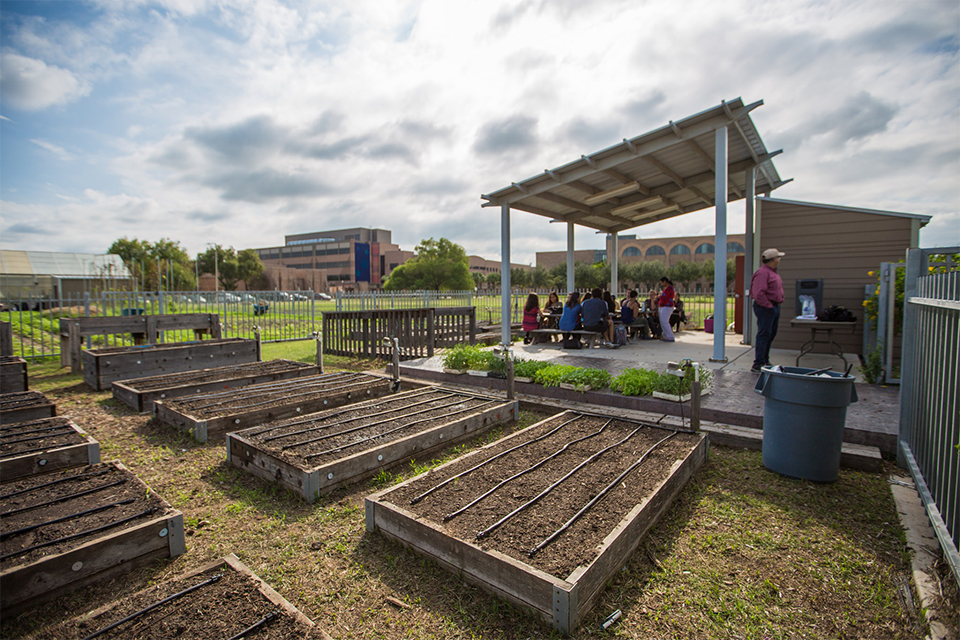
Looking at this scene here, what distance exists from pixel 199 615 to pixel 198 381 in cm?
561

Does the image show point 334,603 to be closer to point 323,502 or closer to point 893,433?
point 323,502

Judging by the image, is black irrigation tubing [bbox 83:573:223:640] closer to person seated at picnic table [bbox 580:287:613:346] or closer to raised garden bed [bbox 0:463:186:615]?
raised garden bed [bbox 0:463:186:615]

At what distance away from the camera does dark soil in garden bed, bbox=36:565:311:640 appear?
81.0 inches

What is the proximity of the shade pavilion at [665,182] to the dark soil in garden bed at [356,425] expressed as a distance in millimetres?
5118

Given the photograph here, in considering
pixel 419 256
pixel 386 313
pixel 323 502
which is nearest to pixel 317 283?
pixel 419 256

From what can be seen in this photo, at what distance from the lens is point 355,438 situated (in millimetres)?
4438

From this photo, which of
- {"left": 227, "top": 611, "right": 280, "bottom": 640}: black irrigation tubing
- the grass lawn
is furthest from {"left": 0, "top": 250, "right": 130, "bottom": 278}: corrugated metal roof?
{"left": 227, "top": 611, "right": 280, "bottom": 640}: black irrigation tubing

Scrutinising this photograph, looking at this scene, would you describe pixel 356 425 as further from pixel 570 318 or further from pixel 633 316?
pixel 633 316

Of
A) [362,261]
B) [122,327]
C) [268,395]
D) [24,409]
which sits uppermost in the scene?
[362,261]

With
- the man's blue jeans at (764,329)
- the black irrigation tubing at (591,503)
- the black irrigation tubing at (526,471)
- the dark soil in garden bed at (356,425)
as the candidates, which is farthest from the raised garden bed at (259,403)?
the man's blue jeans at (764,329)

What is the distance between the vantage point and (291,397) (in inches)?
232

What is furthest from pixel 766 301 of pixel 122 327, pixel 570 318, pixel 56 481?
pixel 122 327

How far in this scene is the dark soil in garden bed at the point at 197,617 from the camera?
2.06 meters

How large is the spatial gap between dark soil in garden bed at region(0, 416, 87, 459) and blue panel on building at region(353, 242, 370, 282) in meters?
97.7
